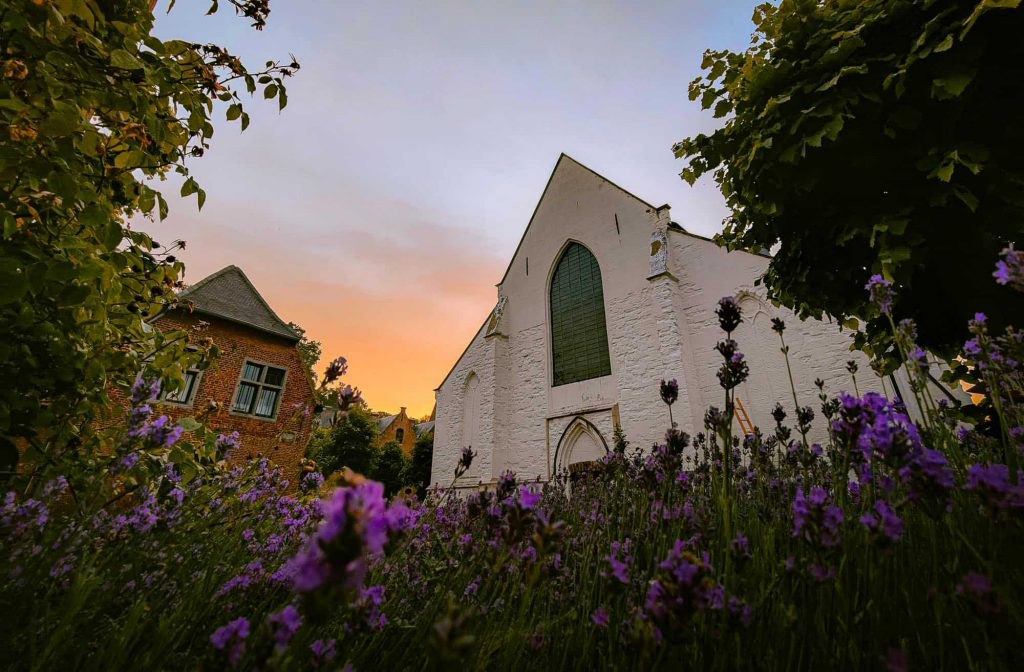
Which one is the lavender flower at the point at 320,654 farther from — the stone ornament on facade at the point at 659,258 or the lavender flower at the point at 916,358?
the stone ornament on facade at the point at 659,258

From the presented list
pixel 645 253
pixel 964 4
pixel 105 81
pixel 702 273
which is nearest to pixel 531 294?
pixel 645 253

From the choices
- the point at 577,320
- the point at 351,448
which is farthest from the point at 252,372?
the point at 577,320

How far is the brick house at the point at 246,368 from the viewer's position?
1360 cm

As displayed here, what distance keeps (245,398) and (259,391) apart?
0.51 m

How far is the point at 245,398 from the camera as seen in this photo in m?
14.7

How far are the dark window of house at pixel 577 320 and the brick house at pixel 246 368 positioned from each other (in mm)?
9300

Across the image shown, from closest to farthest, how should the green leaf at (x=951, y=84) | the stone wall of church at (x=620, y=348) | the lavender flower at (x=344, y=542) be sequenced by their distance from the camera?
the lavender flower at (x=344, y=542) → the green leaf at (x=951, y=84) → the stone wall of church at (x=620, y=348)

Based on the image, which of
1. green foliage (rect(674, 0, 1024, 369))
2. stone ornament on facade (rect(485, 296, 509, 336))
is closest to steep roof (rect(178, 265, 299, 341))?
stone ornament on facade (rect(485, 296, 509, 336))

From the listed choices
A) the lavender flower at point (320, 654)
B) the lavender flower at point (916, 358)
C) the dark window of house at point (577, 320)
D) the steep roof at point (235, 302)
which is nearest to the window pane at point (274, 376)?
the steep roof at point (235, 302)

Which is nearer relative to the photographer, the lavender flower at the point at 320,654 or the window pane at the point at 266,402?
the lavender flower at the point at 320,654

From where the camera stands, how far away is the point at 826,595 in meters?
1.42

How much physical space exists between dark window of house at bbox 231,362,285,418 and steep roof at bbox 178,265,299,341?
148 centimetres

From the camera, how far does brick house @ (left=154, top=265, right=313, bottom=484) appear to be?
44.6ft

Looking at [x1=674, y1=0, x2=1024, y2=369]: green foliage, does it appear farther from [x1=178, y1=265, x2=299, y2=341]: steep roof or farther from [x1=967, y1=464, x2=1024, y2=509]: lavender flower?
[x1=178, y1=265, x2=299, y2=341]: steep roof
